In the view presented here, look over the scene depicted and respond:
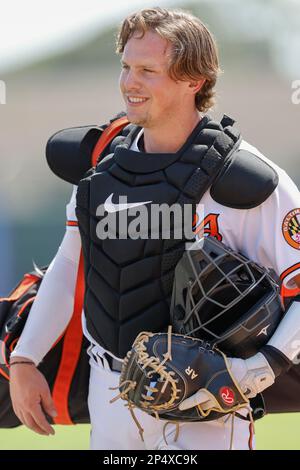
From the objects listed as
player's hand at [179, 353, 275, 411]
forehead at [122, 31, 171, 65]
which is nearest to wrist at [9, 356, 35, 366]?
player's hand at [179, 353, 275, 411]

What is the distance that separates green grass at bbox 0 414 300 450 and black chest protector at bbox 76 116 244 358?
8.07 feet

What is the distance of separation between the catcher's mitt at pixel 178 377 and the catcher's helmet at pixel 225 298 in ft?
0.25

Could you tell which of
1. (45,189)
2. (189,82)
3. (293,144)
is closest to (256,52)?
(293,144)

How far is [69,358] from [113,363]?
35 cm

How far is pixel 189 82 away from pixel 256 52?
12036 millimetres

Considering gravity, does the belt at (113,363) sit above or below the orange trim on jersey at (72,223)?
below

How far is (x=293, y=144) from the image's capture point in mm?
12938

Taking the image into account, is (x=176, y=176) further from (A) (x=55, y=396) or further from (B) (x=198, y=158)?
(A) (x=55, y=396)

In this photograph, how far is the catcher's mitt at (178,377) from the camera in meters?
2.98

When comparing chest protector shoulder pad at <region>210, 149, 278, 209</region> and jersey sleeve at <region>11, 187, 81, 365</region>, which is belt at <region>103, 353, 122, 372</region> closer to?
jersey sleeve at <region>11, 187, 81, 365</region>

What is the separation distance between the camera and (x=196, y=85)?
3.43 metres

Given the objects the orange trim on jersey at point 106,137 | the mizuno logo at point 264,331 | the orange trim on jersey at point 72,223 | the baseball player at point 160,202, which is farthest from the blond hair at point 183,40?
the mizuno logo at point 264,331

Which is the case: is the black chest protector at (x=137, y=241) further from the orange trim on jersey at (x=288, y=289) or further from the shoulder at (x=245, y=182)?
the orange trim on jersey at (x=288, y=289)

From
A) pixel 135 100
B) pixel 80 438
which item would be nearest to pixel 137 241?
pixel 135 100
